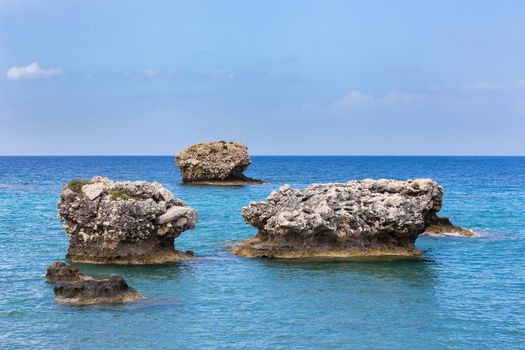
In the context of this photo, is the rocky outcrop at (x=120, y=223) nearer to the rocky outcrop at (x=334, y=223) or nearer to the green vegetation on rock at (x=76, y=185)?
the green vegetation on rock at (x=76, y=185)

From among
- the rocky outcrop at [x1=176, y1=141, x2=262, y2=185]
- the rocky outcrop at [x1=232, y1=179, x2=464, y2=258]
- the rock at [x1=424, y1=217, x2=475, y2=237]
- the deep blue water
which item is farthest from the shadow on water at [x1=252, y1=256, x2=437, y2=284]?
the rocky outcrop at [x1=176, y1=141, x2=262, y2=185]

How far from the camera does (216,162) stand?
113750mm

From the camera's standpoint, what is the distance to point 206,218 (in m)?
63.9

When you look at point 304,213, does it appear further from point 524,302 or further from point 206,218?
point 206,218

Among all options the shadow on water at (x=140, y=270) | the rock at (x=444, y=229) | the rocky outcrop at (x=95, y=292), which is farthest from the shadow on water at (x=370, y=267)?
the rock at (x=444, y=229)

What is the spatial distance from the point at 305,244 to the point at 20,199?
5191cm

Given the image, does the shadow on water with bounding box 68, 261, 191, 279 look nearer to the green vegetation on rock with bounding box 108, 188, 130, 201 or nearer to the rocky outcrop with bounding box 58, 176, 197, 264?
the rocky outcrop with bounding box 58, 176, 197, 264

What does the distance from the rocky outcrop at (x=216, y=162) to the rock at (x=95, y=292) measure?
81.7 meters

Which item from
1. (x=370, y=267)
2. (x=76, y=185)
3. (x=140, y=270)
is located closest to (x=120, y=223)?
(x=140, y=270)

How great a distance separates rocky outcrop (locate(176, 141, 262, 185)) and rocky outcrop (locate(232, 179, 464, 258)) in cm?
6874

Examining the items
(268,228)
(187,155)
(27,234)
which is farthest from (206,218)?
(187,155)

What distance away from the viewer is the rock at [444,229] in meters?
55.0

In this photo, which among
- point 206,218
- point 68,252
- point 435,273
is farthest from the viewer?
point 206,218

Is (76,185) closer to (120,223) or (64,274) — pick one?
(120,223)
